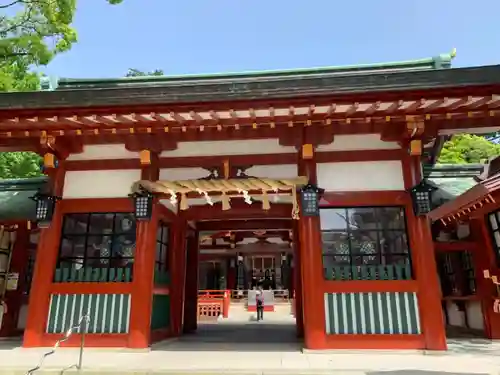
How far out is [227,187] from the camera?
7117 mm

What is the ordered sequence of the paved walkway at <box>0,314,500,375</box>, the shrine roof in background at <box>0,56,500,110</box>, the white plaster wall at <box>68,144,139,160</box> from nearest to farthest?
the paved walkway at <box>0,314,500,375</box> < the shrine roof in background at <box>0,56,500,110</box> < the white plaster wall at <box>68,144,139,160</box>

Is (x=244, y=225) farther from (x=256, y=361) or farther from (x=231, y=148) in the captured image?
(x=256, y=361)

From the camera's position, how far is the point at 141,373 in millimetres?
4770

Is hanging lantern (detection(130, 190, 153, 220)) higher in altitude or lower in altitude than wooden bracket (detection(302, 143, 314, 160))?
lower

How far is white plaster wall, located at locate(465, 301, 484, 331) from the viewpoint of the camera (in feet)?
28.4

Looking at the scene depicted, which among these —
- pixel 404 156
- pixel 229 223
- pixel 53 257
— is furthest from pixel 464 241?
pixel 53 257

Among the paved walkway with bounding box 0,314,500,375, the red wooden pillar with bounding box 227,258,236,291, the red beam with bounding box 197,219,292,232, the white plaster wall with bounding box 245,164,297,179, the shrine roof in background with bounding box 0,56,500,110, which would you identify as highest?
the shrine roof in background with bounding box 0,56,500,110

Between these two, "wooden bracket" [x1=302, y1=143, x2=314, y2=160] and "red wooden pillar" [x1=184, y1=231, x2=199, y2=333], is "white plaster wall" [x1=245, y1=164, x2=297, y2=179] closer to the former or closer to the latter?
"wooden bracket" [x1=302, y1=143, x2=314, y2=160]

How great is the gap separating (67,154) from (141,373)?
4.94 m

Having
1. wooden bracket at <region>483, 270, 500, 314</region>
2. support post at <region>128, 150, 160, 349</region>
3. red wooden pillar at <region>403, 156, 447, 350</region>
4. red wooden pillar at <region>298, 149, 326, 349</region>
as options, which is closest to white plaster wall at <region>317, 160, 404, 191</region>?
red wooden pillar at <region>403, 156, 447, 350</region>

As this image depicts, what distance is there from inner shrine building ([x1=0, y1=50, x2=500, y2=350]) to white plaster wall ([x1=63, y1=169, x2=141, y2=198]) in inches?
0.9

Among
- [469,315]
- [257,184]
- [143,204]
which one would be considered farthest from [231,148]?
[469,315]

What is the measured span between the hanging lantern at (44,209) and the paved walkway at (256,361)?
2321 mm

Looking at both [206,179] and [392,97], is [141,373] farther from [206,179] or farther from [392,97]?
[392,97]
